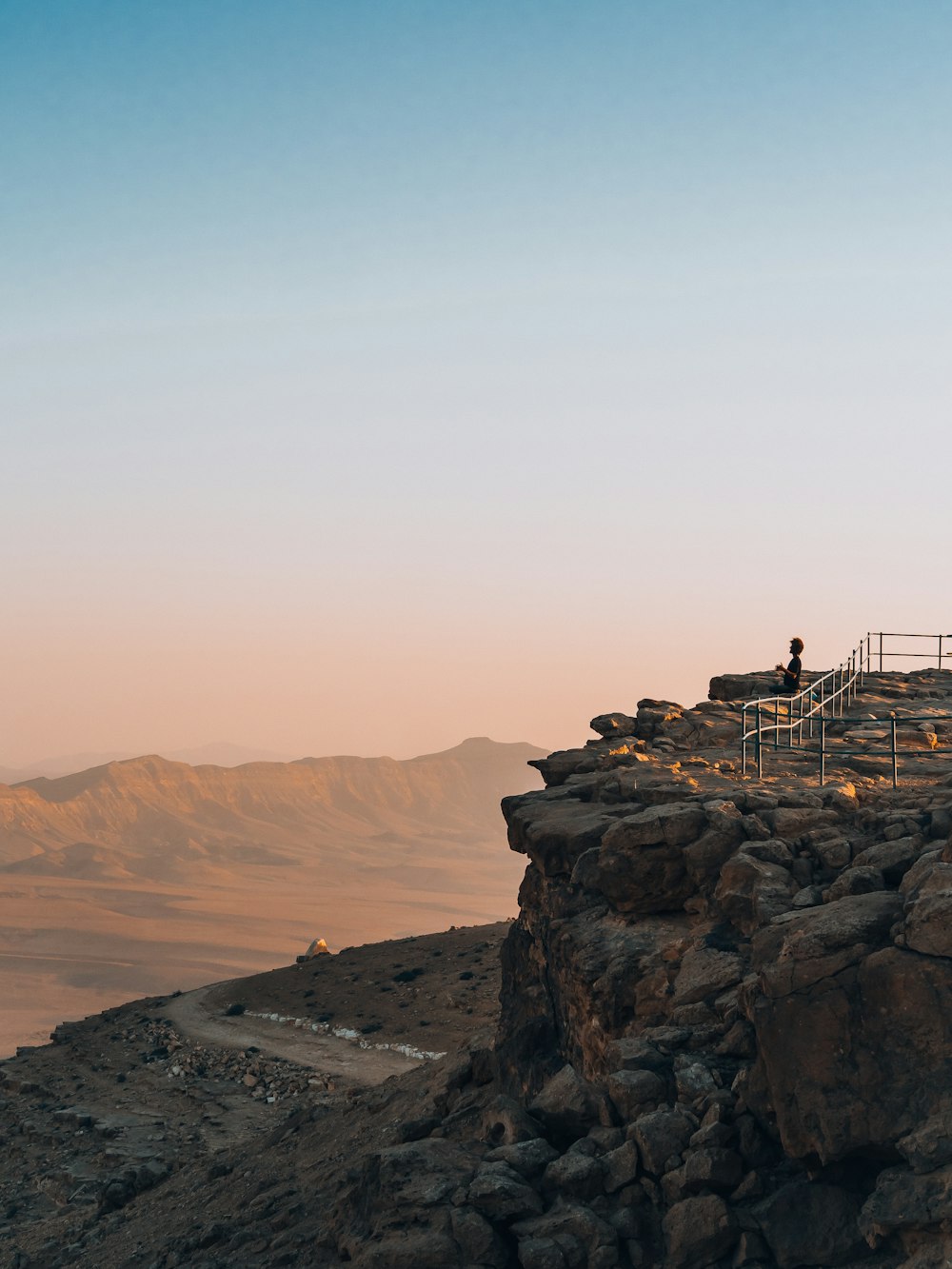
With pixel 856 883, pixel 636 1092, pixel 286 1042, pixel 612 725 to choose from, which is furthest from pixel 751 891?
pixel 286 1042

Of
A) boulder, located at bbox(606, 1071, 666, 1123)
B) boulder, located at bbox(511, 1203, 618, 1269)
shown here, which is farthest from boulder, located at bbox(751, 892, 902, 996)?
boulder, located at bbox(511, 1203, 618, 1269)

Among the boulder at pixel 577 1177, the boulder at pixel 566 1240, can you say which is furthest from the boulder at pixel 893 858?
the boulder at pixel 566 1240

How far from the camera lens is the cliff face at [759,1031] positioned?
13.4 metres

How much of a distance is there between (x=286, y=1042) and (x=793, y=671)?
22.5 m

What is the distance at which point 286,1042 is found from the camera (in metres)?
41.3

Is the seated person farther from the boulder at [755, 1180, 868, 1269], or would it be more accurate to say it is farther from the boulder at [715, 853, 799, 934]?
the boulder at [755, 1180, 868, 1269]

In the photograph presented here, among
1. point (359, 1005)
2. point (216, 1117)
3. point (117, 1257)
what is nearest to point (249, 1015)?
point (359, 1005)

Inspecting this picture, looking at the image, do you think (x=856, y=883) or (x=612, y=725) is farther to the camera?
(x=612, y=725)

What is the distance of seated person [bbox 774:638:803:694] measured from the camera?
29.2 m

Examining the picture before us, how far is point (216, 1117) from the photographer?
114 ft

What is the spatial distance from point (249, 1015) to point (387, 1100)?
21319 mm

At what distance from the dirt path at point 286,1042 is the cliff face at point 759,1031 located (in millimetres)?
17405

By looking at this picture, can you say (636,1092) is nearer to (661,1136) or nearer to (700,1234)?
(661,1136)

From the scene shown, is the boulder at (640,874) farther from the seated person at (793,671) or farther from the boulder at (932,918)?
the seated person at (793,671)
